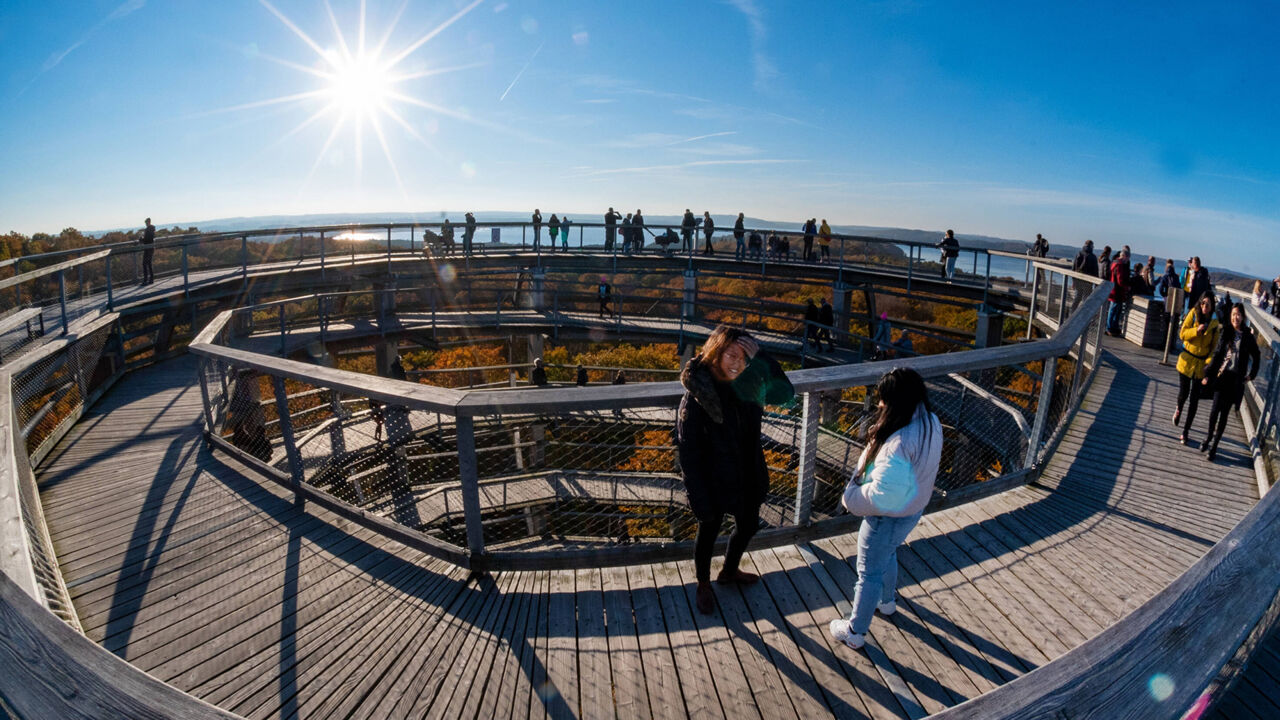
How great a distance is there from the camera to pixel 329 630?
9.57 feet

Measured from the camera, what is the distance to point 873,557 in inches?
105

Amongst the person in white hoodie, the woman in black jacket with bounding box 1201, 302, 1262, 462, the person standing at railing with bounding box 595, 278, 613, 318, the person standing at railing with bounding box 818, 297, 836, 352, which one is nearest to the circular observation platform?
the person in white hoodie

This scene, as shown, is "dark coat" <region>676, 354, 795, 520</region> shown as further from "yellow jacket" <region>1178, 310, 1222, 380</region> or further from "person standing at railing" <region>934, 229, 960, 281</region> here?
"person standing at railing" <region>934, 229, 960, 281</region>

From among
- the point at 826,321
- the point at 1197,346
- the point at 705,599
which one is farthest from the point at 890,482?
the point at 826,321

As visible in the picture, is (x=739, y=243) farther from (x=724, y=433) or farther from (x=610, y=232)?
(x=724, y=433)

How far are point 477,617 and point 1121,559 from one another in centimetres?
377

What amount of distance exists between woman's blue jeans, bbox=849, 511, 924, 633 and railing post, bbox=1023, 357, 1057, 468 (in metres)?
2.55

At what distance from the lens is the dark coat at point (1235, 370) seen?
515 cm

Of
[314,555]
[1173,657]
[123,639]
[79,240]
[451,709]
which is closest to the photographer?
[1173,657]

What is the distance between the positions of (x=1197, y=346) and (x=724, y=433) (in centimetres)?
574

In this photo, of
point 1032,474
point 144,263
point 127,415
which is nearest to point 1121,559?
point 1032,474

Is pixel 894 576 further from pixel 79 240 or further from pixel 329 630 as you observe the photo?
pixel 79 240

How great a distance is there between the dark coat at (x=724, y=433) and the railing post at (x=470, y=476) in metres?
1.05

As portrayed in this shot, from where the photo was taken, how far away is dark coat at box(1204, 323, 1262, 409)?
5148mm
